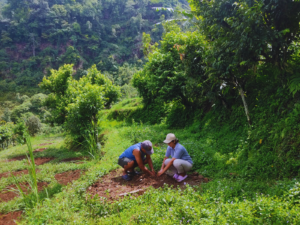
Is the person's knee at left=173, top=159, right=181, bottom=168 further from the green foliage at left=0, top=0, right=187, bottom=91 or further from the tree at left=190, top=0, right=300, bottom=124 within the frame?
the green foliage at left=0, top=0, right=187, bottom=91

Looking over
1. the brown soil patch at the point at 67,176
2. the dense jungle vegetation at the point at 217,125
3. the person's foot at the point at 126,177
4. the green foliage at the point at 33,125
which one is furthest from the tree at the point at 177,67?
the green foliage at the point at 33,125

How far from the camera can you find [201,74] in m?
8.59

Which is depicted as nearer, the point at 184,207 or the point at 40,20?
the point at 184,207

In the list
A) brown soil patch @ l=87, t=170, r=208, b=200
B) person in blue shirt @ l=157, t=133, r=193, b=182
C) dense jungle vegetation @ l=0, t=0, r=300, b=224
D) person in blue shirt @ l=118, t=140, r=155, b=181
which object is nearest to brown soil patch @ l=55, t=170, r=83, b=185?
dense jungle vegetation @ l=0, t=0, r=300, b=224

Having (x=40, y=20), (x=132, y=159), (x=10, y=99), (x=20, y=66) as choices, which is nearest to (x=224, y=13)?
Result: (x=132, y=159)

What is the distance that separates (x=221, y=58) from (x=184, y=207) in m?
4.63

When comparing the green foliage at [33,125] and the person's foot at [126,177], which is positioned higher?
the person's foot at [126,177]

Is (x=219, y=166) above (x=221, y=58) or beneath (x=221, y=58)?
beneath

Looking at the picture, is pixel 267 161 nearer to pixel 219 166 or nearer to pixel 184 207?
pixel 219 166

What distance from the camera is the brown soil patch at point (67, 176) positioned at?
5817 millimetres

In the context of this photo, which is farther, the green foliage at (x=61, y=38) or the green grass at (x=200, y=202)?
the green foliage at (x=61, y=38)

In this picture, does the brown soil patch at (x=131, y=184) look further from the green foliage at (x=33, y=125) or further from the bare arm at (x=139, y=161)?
the green foliage at (x=33, y=125)

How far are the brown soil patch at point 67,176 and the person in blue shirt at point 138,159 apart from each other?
6.24 feet

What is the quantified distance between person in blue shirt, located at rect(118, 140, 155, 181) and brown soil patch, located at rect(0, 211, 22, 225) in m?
2.39
